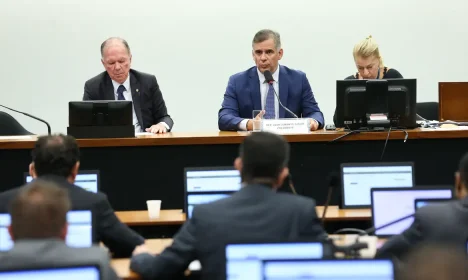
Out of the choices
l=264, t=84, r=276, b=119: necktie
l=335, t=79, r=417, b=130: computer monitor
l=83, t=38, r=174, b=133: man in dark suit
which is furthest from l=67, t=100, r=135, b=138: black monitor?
l=335, t=79, r=417, b=130: computer monitor

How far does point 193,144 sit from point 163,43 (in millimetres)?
2744

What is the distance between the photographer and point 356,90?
5270 millimetres

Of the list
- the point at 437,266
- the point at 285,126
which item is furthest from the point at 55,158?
the point at 437,266

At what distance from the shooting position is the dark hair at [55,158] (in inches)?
135

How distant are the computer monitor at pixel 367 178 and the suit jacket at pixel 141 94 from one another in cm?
209

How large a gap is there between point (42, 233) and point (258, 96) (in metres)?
3.81

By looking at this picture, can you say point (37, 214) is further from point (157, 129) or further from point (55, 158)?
point (157, 129)

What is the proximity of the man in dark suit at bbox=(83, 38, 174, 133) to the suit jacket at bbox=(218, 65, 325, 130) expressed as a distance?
0.54 meters

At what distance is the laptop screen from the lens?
208cm

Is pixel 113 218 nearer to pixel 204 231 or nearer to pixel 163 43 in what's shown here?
pixel 204 231

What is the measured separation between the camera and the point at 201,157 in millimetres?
5293

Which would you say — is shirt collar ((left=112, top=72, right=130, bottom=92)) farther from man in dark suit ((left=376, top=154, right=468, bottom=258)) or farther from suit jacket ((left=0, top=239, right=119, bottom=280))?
suit jacket ((left=0, top=239, right=119, bottom=280))

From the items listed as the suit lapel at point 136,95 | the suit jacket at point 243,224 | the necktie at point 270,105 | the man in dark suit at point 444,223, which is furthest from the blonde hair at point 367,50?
the suit jacket at point 243,224

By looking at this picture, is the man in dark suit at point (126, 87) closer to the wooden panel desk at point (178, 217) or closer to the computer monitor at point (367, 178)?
the wooden panel desk at point (178, 217)
